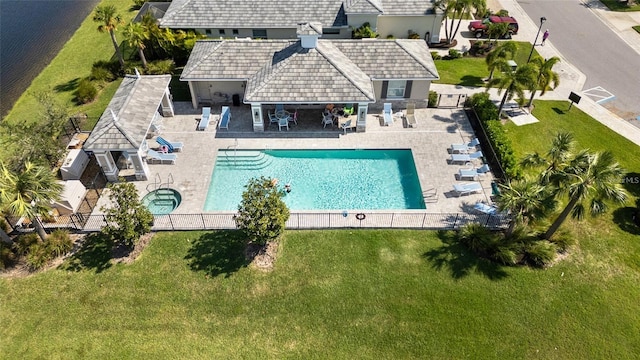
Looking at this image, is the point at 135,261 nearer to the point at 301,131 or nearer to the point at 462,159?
the point at 301,131

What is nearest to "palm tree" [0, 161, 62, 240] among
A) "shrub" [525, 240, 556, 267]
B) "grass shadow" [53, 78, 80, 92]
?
"grass shadow" [53, 78, 80, 92]

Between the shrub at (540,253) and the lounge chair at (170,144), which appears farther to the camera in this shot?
the lounge chair at (170,144)

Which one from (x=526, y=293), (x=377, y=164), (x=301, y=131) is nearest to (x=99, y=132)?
(x=301, y=131)

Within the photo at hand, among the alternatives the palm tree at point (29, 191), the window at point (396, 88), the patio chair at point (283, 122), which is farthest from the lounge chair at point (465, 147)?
the palm tree at point (29, 191)

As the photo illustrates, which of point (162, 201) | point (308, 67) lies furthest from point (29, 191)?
point (308, 67)

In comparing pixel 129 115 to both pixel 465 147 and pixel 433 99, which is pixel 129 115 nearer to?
pixel 433 99

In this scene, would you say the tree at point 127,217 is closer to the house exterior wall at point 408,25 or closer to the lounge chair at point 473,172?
the lounge chair at point 473,172

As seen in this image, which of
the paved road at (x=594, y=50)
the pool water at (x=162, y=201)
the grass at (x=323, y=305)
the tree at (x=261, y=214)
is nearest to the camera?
the grass at (x=323, y=305)
